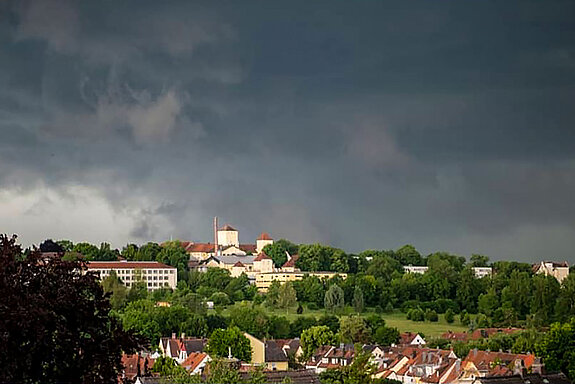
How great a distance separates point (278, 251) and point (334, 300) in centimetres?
3803

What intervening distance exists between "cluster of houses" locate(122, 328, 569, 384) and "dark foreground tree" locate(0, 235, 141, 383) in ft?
70.3

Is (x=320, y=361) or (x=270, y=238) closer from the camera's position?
(x=320, y=361)

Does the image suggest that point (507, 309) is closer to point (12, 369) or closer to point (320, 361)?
point (320, 361)

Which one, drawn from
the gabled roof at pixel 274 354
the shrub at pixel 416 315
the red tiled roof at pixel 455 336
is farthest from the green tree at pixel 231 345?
the shrub at pixel 416 315

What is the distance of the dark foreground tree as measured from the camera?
9570mm

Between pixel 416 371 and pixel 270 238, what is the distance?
3673 inches

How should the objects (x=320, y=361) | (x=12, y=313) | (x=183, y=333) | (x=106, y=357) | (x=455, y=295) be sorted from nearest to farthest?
(x=12, y=313)
(x=106, y=357)
(x=320, y=361)
(x=183, y=333)
(x=455, y=295)

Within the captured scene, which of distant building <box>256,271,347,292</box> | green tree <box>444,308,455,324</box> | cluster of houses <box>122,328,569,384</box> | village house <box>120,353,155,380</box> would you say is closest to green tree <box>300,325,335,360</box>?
cluster of houses <box>122,328,569,384</box>

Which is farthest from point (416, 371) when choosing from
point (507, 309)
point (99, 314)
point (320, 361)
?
point (99, 314)

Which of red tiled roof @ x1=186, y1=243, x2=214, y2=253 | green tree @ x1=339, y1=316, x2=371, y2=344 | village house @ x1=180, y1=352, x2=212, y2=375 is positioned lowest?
village house @ x1=180, y1=352, x2=212, y2=375

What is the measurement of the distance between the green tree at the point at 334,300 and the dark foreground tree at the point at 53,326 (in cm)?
8146

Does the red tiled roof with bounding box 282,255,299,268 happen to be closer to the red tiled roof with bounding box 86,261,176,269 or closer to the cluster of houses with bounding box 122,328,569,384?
the red tiled roof with bounding box 86,261,176,269

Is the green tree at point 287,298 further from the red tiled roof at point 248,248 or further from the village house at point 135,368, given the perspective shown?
the red tiled roof at point 248,248

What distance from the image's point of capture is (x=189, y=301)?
8419cm
